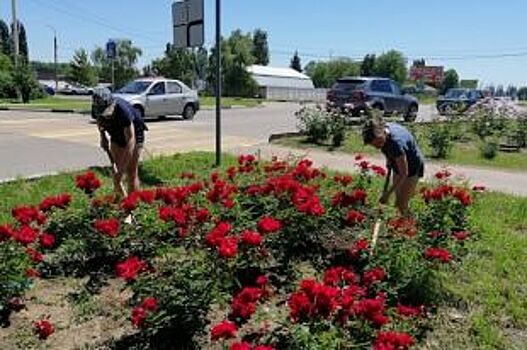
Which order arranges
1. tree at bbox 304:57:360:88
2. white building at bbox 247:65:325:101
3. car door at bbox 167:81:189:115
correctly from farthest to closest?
1. tree at bbox 304:57:360:88
2. white building at bbox 247:65:325:101
3. car door at bbox 167:81:189:115

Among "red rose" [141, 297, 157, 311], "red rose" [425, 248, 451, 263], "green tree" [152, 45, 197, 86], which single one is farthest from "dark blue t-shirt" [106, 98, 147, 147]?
"green tree" [152, 45, 197, 86]

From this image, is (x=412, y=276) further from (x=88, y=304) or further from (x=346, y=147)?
(x=346, y=147)

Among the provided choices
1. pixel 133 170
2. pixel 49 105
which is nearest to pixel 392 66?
pixel 49 105

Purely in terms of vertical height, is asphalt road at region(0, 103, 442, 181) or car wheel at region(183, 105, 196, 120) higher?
car wheel at region(183, 105, 196, 120)

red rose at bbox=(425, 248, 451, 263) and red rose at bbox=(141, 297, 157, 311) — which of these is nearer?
red rose at bbox=(141, 297, 157, 311)

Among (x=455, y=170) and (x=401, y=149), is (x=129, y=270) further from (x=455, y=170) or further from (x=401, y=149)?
(x=455, y=170)

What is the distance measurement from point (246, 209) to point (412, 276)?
1807 mm

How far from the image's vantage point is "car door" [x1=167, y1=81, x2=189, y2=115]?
2312 centimetres

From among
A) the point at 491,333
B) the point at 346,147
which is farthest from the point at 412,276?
the point at 346,147

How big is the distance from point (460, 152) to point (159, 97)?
36.9 feet

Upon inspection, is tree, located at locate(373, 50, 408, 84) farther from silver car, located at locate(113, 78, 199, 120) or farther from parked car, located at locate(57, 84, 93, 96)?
silver car, located at locate(113, 78, 199, 120)

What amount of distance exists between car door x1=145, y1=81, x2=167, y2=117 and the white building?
186ft

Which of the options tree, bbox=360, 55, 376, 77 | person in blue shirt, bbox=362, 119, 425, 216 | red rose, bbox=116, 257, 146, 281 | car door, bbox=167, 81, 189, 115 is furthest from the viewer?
tree, bbox=360, 55, 376, 77

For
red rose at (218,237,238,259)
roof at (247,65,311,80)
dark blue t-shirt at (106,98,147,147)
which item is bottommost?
red rose at (218,237,238,259)
